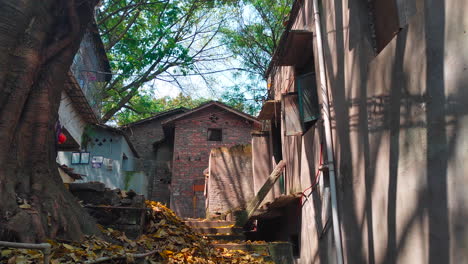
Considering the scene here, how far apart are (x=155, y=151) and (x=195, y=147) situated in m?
4.98

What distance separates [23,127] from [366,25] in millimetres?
4587

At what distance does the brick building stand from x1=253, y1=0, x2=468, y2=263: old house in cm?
1097

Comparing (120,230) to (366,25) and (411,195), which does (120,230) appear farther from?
(366,25)

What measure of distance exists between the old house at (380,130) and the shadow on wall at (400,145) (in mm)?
11

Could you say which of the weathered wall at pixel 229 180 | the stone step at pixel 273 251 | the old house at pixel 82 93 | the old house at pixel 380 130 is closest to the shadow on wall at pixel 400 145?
the old house at pixel 380 130

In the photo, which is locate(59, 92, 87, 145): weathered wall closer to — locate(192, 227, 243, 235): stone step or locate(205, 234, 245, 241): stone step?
locate(192, 227, 243, 235): stone step

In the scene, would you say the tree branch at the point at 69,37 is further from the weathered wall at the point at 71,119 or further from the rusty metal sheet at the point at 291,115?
the weathered wall at the point at 71,119

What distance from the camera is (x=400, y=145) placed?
12.9 ft

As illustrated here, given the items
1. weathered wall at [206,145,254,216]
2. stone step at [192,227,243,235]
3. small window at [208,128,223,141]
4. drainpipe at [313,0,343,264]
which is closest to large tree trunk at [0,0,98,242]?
drainpipe at [313,0,343,264]

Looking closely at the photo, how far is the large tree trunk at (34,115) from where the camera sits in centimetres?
397

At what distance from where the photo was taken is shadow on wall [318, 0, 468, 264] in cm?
317

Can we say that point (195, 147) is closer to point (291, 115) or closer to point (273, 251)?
point (291, 115)

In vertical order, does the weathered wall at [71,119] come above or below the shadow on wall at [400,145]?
above

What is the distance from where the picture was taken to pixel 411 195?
3.67 m
